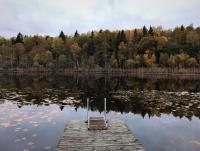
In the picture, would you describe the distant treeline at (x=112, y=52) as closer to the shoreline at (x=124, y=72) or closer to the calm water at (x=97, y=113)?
the shoreline at (x=124, y=72)

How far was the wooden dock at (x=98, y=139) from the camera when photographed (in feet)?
42.0

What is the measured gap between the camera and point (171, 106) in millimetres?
26875

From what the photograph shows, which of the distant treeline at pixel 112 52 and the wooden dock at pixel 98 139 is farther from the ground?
the distant treeline at pixel 112 52

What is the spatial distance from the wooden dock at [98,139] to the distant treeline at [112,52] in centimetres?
7489

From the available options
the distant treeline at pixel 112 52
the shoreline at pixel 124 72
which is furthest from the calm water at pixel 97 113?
the distant treeline at pixel 112 52

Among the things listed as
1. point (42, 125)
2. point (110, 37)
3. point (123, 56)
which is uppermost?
point (110, 37)

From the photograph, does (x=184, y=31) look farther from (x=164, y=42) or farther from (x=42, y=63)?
(x=42, y=63)

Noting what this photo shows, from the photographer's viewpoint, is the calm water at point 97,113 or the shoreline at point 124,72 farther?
the shoreline at point 124,72

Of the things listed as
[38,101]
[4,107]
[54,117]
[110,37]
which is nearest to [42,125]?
[54,117]

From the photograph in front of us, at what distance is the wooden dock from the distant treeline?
74.9 metres

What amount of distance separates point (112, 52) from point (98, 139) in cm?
9554

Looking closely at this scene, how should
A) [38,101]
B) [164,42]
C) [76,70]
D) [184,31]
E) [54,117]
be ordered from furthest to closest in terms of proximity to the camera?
[184,31], [164,42], [76,70], [38,101], [54,117]

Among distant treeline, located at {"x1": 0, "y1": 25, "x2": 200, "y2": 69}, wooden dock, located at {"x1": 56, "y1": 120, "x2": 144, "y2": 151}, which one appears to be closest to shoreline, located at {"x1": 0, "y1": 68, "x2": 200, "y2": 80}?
distant treeline, located at {"x1": 0, "y1": 25, "x2": 200, "y2": 69}

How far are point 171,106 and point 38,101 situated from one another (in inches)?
501
